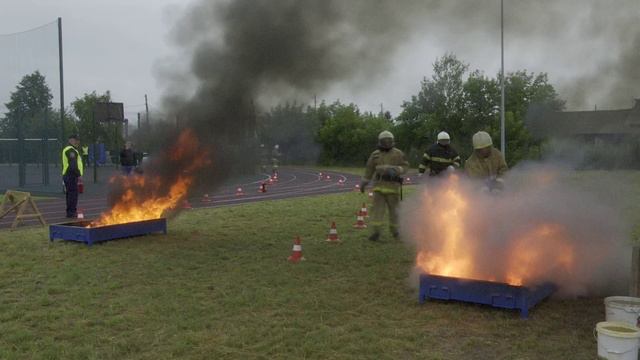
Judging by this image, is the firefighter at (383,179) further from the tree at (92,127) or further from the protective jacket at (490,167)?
the tree at (92,127)

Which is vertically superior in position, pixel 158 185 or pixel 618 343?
pixel 158 185

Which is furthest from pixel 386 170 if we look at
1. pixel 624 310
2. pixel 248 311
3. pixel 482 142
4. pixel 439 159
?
pixel 624 310

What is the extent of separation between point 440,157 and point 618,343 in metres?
5.95

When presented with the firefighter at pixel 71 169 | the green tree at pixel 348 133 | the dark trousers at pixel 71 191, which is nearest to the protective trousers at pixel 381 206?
the firefighter at pixel 71 169

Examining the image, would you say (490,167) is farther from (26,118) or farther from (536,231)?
(26,118)

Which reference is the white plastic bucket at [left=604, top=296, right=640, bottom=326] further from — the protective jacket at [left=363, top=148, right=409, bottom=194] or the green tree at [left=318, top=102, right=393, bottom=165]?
the green tree at [left=318, top=102, right=393, bottom=165]

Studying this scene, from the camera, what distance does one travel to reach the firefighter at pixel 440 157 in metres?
10.0

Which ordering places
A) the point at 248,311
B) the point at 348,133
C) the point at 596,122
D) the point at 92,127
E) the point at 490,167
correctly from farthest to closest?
the point at 348,133
the point at 92,127
the point at 490,167
the point at 596,122
the point at 248,311

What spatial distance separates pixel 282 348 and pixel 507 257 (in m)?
2.55

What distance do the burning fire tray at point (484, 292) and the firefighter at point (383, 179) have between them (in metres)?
3.82

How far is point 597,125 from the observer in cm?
627

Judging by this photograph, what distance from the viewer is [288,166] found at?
46406mm

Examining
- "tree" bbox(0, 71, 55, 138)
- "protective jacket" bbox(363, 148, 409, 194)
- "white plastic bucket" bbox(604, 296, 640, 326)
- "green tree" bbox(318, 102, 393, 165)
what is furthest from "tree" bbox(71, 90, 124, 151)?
"white plastic bucket" bbox(604, 296, 640, 326)

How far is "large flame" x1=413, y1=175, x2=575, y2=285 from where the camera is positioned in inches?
240
